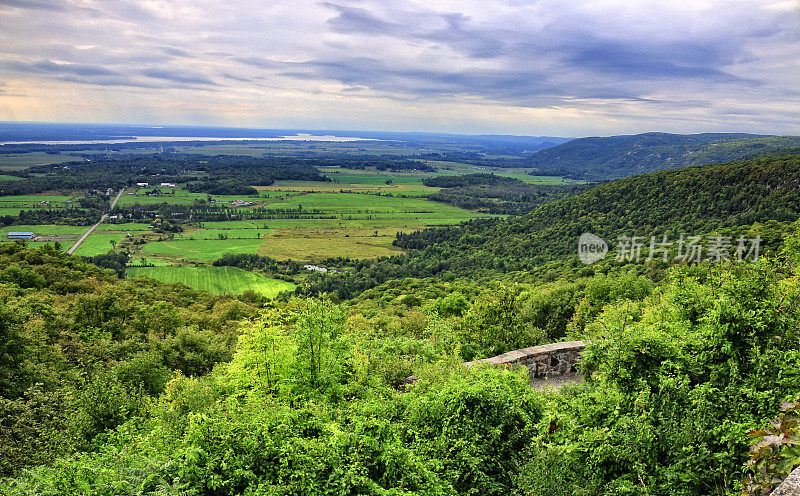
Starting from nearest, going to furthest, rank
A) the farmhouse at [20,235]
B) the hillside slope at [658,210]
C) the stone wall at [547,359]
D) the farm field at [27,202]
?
the stone wall at [547,359]
the hillside slope at [658,210]
the farmhouse at [20,235]
the farm field at [27,202]

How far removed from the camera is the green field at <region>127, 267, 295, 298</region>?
9094 centimetres

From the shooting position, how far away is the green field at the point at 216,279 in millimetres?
90938

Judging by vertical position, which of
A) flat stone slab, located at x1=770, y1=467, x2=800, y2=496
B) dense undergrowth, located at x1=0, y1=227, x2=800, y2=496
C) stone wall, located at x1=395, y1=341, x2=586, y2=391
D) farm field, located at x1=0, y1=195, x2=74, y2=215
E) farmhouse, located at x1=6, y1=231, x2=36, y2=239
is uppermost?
flat stone slab, located at x1=770, y1=467, x2=800, y2=496

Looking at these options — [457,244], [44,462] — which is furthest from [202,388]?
[457,244]

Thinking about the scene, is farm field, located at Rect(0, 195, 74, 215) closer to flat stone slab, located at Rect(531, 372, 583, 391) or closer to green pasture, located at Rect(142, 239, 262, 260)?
green pasture, located at Rect(142, 239, 262, 260)

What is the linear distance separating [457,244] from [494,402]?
116832mm

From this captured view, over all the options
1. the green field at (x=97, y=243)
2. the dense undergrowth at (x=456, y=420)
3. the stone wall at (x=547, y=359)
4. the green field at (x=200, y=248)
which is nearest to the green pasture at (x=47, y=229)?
the green field at (x=97, y=243)

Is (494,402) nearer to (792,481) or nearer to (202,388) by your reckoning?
(792,481)

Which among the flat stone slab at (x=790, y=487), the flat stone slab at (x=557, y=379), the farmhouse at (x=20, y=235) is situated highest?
the flat stone slab at (x=790, y=487)

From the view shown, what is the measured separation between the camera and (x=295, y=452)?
9734mm

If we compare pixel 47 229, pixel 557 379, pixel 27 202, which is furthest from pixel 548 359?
pixel 27 202

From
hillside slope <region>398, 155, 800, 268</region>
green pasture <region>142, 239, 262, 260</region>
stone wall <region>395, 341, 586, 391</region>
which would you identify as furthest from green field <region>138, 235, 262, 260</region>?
stone wall <region>395, 341, 586, 391</region>

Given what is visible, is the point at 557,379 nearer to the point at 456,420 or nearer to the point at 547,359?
the point at 547,359

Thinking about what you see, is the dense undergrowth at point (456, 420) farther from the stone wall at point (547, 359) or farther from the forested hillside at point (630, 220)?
the forested hillside at point (630, 220)
